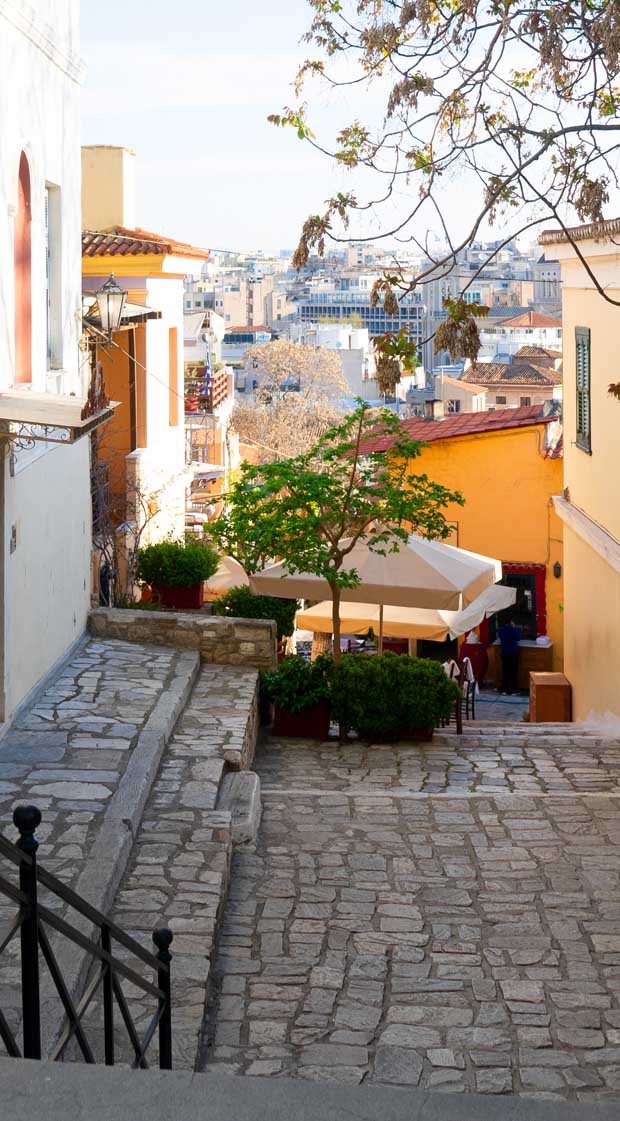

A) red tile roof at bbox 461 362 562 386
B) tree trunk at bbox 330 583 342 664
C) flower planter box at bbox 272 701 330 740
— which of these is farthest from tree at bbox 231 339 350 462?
flower planter box at bbox 272 701 330 740

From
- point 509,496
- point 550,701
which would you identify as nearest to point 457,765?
point 550,701

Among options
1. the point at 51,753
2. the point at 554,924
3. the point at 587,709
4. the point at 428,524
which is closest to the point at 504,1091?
the point at 554,924

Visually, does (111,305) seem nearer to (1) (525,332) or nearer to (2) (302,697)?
(2) (302,697)

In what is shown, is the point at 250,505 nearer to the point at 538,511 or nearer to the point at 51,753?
the point at 51,753

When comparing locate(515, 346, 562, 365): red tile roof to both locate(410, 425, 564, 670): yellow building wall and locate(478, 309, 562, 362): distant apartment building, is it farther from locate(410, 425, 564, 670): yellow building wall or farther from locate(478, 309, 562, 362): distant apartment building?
locate(410, 425, 564, 670): yellow building wall

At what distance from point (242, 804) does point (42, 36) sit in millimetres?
6893

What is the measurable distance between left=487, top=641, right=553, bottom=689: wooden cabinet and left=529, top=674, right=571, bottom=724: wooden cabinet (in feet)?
18.9

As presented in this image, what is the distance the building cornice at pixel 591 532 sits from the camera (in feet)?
50.7

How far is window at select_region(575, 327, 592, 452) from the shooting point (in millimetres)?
17016

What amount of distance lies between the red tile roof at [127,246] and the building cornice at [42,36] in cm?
731

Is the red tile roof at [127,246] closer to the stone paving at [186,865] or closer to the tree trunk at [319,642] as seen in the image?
the tree trunk at [319,642]

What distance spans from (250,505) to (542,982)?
7927mm

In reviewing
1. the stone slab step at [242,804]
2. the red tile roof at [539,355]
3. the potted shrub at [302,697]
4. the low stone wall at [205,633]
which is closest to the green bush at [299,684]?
the potted shrub at [302,697]

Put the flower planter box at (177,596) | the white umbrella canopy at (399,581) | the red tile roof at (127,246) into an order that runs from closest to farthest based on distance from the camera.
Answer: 1. the white umbrella canopy at (399,581)
2. the flower planter box at (177,596)
3. the red tile roof at (127,246)
